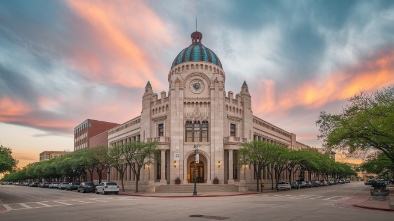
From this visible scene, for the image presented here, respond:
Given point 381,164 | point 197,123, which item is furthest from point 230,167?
point 381,164

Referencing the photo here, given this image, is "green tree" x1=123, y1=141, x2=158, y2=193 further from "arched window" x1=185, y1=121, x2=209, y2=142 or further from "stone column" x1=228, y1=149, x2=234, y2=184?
"stone column" x1=228, y1=149, x2=234, y2=184

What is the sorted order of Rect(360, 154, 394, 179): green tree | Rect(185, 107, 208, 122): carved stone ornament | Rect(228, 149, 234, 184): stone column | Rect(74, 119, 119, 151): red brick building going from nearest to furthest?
Rect(360, 154, 394, 179): green tree → Rect(228, 149, 234, 184): stone column → Rect(185, 107, 208, 122): carved stone ornament → Rect(74, 119, 119, 151): red brick building

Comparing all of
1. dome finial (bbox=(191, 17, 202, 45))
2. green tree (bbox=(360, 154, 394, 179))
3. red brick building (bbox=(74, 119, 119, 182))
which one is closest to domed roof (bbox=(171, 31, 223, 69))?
dome finial (bbox=(191, 17, 202, 45))

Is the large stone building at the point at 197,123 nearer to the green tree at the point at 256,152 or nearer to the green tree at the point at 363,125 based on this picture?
the green tree at the point at 256,152

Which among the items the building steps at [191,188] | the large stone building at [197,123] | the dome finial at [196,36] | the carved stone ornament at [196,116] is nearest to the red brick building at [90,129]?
the large stone building at [197,123]

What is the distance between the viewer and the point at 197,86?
6266 cm

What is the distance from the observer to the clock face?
6247cm

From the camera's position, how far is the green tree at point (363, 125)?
113 ft

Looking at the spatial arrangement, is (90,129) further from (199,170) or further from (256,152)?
(256,152)

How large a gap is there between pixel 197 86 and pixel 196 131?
7750 mm

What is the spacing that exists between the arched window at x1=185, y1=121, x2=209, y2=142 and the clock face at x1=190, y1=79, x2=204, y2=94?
550 cm

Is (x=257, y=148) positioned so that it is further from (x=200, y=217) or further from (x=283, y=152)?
(x=200, y=217)

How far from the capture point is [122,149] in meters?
55.8

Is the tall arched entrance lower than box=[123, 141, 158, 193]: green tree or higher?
lower
